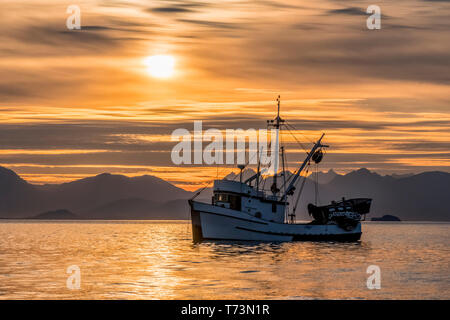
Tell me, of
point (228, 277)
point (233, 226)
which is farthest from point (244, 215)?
point (228, 277)

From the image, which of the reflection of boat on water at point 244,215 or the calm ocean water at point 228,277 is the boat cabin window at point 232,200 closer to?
the reflection of boat on water at point 244,215

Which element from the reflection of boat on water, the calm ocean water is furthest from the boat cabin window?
the calm ocean water

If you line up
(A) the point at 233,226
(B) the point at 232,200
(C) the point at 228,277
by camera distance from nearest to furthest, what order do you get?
(C) the point at 228,277 → (A) the point at 233,226 → (B) the point at 232,200

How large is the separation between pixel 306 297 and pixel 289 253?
3660cm

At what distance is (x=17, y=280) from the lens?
45.3m

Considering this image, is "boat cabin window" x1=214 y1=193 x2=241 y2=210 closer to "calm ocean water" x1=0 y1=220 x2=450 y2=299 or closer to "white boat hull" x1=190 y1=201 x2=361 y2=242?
"white boat hull" x1=190 y1=201 x2=361 y2=242

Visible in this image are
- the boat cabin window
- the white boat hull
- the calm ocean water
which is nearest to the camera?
the calm ocean water

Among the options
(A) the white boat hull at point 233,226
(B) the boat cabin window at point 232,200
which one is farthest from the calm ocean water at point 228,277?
(B) the boat cabin window at point 232,200

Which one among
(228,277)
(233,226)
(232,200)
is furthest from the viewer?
(232,200)

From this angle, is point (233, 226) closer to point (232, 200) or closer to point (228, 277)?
point (232, 200)

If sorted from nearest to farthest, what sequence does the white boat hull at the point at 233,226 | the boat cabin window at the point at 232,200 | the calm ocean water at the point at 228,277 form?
the calm ocean water at the point at 228,277 < the white boat hull at the point at 233,226 < the boat cabin window at the point at 232,200

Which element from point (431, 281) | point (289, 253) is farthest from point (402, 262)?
point (431, 281)

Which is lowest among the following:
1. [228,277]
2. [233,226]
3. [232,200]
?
[233,226]
